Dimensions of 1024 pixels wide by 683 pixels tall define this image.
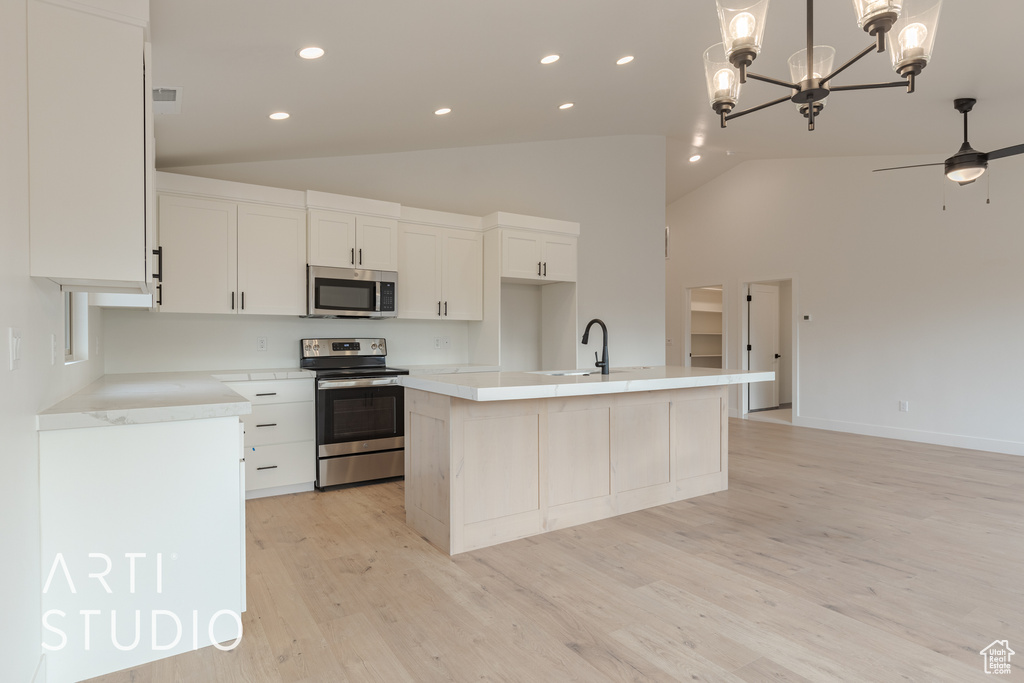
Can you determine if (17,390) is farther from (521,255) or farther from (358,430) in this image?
(521,255)

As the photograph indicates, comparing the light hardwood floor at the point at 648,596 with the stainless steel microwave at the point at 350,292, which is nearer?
the light hardwood floor at the point at 648,596

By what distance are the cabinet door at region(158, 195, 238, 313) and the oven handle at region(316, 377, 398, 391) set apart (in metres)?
0.83

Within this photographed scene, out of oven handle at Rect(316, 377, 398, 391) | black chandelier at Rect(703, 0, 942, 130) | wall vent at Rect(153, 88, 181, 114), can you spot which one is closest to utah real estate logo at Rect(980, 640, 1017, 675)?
black chandelier at Rect(703, 0, 942, 130)

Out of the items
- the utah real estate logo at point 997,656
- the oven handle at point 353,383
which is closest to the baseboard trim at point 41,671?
the oven handle at point 353,383

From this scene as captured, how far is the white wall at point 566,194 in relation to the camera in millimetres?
4594

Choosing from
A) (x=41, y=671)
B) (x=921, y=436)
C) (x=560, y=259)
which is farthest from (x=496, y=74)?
(x=921, y=436)

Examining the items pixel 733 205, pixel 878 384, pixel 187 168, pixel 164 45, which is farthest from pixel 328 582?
pixel 733 205

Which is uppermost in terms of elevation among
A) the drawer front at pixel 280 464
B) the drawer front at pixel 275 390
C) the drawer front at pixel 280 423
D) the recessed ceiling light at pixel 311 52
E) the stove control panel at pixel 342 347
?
the recessed ceiling light at pixel 311 52

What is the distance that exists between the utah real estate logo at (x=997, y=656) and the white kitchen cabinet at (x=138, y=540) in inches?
105

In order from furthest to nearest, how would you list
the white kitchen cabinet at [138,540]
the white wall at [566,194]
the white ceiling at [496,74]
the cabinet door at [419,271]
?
the cabinet door at [419,271] < the white wall at [566,194] < the white ceiling at [496,74] < the white kitchen cabinet at [138,540]

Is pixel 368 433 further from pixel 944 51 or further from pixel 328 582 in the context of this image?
pixel 944 51

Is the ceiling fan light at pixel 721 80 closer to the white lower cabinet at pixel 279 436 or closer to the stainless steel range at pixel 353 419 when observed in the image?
the stainless steel range at pixel 353 419

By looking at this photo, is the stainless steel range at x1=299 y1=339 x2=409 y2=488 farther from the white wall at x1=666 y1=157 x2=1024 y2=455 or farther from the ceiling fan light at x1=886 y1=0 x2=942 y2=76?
the white wall at x1=666 y1=157 x2=1024 y2=455

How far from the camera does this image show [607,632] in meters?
2.12
